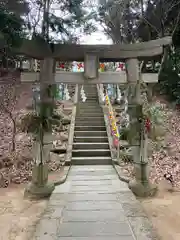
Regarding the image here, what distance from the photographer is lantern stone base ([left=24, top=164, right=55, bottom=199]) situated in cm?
491

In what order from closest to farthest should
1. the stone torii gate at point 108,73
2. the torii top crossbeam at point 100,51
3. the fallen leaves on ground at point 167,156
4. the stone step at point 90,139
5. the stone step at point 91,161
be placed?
the torii top crossbeam at point 100,51, the stone torii gate at point 108,73, the fallen leaves on ground at point 167,156, the stone step at point 91,161, the stone step at point 90,139

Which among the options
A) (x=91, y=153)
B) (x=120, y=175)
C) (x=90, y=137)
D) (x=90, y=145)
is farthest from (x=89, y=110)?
(x=120, y=175)

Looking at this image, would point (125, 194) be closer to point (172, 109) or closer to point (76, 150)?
point (76, 150)

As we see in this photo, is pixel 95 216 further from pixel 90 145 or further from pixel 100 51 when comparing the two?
pixel 90 145

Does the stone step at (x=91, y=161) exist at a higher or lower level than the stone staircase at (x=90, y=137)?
lower

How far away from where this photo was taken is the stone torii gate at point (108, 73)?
4762 millimetres

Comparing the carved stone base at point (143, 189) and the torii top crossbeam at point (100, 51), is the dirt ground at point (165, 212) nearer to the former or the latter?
the carved stone base at point (143, 189)

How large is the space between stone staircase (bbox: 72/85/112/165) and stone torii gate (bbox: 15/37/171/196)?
253 cm

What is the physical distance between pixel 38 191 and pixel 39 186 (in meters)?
0.11

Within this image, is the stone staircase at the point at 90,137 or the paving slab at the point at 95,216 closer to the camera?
the paving slab at the point at 95,216

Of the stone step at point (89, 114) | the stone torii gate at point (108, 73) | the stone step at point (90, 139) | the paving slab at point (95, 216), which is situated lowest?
the paving slab at point (95, 216)

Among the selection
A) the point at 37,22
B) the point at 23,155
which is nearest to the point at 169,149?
the point at 23,155

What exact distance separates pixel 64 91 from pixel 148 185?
382 inches

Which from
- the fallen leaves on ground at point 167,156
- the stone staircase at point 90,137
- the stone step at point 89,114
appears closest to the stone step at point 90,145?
the stone staircase at point 90,137
